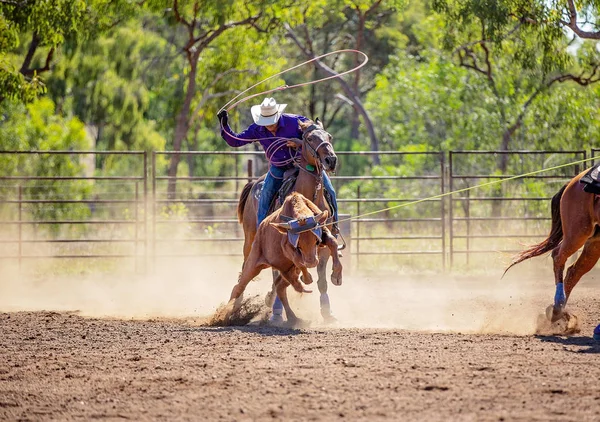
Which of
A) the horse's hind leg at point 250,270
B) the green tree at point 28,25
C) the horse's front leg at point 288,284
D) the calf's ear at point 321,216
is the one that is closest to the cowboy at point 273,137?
the horse's hind leg at point 250,270

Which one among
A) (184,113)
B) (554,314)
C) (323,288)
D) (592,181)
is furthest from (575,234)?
(184,113)

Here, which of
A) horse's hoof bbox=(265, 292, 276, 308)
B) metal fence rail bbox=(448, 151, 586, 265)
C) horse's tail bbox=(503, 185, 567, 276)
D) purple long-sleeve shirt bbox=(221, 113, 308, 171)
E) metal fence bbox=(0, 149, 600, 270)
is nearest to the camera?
horse's tail bbox=(503, 185, 567, 276)

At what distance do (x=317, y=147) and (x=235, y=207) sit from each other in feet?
45.4

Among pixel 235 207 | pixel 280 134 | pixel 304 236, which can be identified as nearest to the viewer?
pixel 304 236

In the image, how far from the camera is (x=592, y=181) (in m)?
8.16

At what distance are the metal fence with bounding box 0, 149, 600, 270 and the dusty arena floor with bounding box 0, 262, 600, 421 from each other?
14.8ft

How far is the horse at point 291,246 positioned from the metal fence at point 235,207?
470cm

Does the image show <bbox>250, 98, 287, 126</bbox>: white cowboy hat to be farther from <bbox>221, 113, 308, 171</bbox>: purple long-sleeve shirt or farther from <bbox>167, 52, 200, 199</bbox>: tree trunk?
<bbox>167, 52, 200, 199</bbox>: tree trunk

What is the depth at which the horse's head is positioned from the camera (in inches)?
341

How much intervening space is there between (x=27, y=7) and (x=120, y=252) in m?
5.41

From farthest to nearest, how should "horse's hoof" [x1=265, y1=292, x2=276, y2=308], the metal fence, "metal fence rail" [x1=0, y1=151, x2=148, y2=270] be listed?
"metal fence rail" [x1=0, y1=151, x2=148, y2=270], the metal fence, "horse's hoof" [x1=265, y1=292, x2=276, y2=308]

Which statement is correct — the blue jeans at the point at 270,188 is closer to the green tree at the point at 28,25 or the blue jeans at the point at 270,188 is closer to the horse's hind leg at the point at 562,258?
the horse's hind leg at the point at 562,258

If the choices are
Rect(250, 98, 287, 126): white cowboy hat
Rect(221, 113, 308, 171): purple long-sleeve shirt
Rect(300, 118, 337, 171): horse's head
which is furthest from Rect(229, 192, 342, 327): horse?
Rect(250, 98, 287, 126): white cowboy hat

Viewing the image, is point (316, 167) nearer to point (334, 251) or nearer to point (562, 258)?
point (334, 251)
